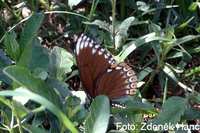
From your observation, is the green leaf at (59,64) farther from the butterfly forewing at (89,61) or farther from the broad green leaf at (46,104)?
the broad green leaf at (46,104)

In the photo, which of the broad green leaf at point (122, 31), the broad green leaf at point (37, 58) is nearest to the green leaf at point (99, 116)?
the broad green leaf at point (37, 58)

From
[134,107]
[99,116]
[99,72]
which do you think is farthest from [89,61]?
[99,116]

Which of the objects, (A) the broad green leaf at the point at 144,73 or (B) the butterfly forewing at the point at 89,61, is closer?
(B) the butterfly forewing at the point at 89,61

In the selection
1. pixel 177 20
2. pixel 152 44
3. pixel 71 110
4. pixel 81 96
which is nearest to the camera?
pixel 71 110

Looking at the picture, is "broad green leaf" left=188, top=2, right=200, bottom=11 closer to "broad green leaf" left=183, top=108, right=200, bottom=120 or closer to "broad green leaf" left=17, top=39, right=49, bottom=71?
→ "broad green leaf" left=183, top=108, right=200, bottom=120

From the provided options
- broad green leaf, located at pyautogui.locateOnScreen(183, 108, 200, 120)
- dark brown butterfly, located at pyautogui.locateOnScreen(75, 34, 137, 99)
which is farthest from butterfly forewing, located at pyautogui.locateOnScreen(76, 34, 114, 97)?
broad green leaf, located at pyautogui.locateOnScreen(183, 108, 200, 120)

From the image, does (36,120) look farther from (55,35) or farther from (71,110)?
(55,35)

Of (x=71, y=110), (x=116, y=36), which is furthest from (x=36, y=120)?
(x=116, y=36)
